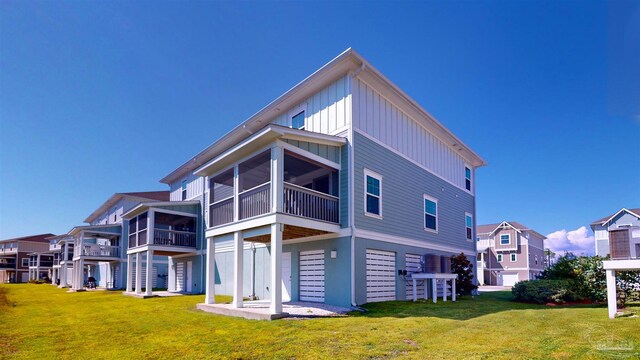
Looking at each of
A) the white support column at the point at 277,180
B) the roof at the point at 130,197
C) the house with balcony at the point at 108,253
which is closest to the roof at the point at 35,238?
the roof at the point at 130,197

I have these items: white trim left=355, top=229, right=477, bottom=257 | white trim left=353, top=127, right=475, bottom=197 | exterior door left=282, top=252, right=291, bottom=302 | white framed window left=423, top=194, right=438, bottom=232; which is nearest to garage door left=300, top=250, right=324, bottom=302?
exterior door left=282, top=252, right=291, bottom=302

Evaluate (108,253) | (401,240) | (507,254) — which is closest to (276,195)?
(401,240)

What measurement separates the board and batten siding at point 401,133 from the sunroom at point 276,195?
1.74m

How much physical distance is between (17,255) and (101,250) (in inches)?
1833

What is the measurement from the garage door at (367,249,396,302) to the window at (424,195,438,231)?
3682mm

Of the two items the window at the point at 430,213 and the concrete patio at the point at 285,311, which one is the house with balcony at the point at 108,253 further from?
the window at the point at 430,213

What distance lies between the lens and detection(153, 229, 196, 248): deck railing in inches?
867

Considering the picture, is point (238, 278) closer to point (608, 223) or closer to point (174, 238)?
point (174, 238)

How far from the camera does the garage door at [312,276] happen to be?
1369 centimetres

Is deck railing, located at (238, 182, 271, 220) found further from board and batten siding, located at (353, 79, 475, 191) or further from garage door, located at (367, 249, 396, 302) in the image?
garage door, located at (367, 249, 396, 302)

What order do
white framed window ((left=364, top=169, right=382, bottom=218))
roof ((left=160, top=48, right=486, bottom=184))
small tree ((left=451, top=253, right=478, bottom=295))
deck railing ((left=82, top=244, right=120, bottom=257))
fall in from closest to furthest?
roof ((left=160, top=48, right=486, bottom=184)), white framed window ((left=364, top=169, right=382, bottom=218)), small tree ((left=451, top=253, right=478, bottom=295)), deck railing ((left=82, top=244, right=120, bottom=257))

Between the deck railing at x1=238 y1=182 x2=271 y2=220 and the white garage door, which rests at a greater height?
the deck railing at x1=238 y1=182 x2=271 y2=220

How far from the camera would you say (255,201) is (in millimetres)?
12133

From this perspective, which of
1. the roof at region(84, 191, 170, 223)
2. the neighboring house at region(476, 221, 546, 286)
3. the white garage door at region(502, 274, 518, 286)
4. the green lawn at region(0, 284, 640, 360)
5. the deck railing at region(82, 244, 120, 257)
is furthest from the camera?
the white garage door at region(502, 274, 518, 286)
